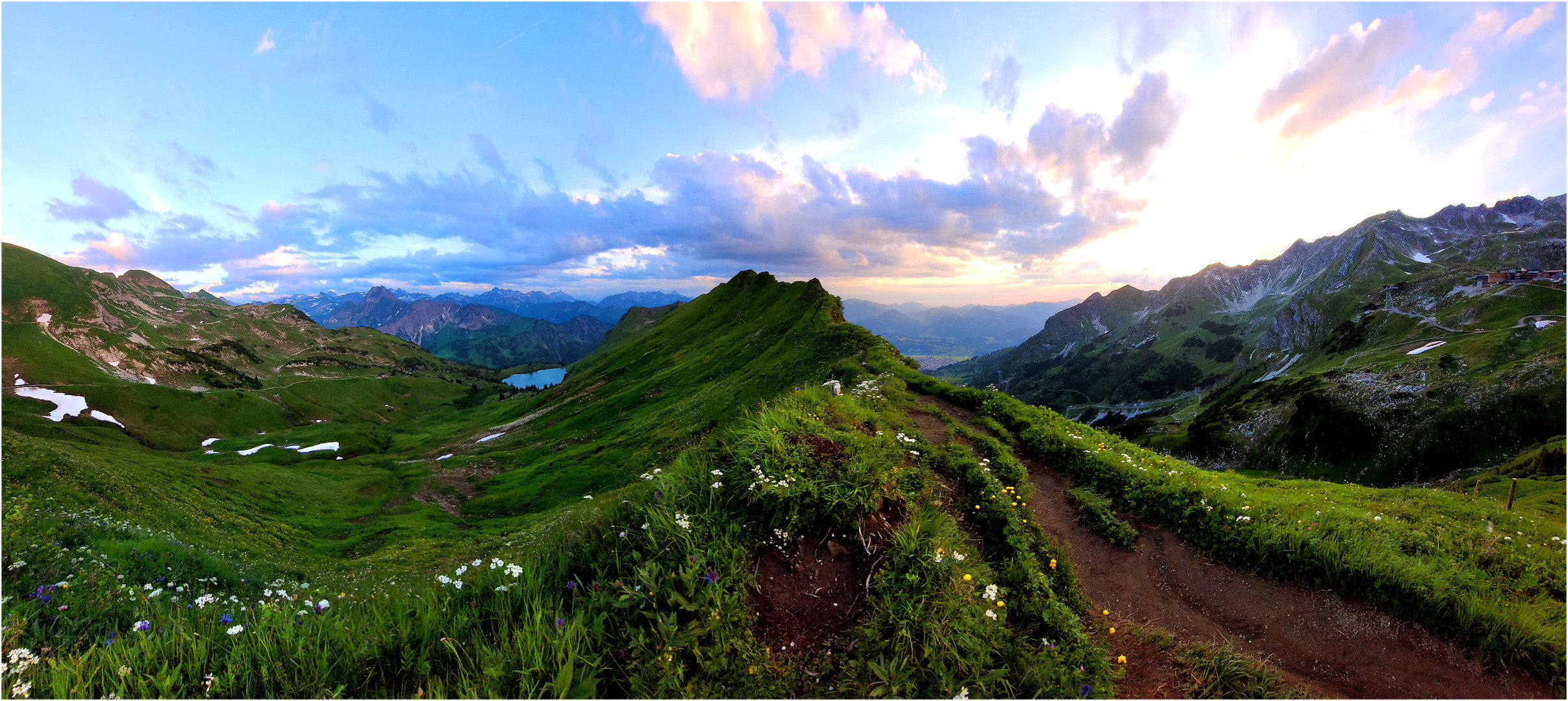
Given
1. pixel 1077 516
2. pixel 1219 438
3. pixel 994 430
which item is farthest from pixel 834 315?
pixel 1219 438

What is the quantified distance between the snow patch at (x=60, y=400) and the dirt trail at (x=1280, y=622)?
517 feet

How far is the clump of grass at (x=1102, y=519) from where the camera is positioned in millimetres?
9703

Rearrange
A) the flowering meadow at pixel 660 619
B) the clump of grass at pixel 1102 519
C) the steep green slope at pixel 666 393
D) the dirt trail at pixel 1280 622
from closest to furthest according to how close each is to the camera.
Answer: the flowering meadow at pixel 660 619 < the dirt trail at pixel 1280 622 < the clump of grass at pixel 1102 519 < the steep green slope at pixel 666 393

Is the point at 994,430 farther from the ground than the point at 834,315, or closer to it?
closer to it

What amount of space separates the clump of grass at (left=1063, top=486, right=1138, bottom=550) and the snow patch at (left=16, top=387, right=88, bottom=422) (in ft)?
516

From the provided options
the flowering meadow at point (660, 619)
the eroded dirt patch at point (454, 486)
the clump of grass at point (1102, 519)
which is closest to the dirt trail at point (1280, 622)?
the clump of grass at point (1102, 519)

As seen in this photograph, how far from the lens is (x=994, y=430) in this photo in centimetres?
1576

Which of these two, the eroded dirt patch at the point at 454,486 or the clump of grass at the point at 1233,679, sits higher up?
the clump of grass at the point at 1233,679

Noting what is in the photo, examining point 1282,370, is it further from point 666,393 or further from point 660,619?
point 660,619

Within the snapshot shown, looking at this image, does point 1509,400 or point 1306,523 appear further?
point 1509,400

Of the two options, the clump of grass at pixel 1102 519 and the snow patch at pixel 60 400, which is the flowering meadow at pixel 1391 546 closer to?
the clump of grass at pixel 1102 519

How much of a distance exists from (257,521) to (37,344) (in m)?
182

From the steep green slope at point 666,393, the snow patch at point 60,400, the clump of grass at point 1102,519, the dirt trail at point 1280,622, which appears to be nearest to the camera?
the dirt trail at point 1280,622

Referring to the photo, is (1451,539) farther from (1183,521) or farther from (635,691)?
(635,691)
